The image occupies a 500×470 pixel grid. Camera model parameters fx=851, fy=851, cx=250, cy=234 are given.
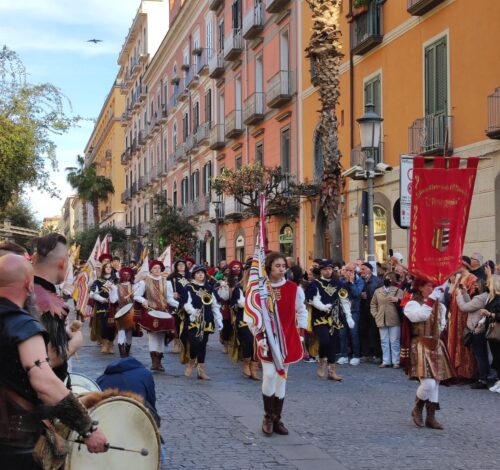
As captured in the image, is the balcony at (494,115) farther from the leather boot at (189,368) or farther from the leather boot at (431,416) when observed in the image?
the leather boot at (431,416)

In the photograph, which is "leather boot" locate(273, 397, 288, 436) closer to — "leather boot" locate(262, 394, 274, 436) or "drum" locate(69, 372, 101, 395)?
"leather boot" locate(262, 394, 274, 436)

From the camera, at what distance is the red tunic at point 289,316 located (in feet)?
28.4

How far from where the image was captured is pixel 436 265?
8.55m

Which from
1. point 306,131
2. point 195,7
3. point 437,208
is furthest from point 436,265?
point 195,7

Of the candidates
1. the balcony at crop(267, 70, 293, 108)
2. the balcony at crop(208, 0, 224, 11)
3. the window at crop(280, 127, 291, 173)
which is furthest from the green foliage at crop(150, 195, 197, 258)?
the balcony at crop(267, 70, 293, 108)

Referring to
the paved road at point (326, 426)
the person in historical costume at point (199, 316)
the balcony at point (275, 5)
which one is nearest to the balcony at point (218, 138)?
the balcony at point (275, 5)

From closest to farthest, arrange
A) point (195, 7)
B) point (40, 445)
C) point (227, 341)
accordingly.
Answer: point (40, 445), point (227, 341), point (195, 7)

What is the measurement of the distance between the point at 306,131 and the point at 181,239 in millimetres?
12399

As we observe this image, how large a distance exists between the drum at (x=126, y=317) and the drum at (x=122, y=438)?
9.94 m

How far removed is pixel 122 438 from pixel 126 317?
10.2m

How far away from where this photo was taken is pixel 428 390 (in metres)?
8.45

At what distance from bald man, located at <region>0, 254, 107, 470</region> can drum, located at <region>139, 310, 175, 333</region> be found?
31.5 feet

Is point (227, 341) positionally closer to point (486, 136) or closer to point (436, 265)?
point (486, 136)

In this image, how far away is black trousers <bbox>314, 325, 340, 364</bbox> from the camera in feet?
41.0
